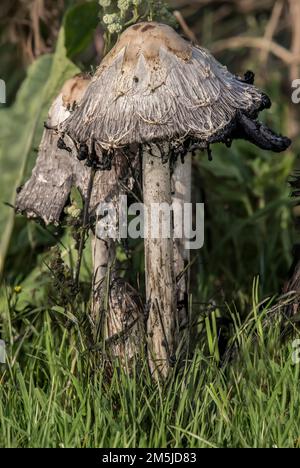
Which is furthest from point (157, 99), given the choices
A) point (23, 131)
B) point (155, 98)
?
point (23, 131)

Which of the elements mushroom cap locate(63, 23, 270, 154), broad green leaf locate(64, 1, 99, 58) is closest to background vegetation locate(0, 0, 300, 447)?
broad green leaf locate(64, 1, 99, 58)

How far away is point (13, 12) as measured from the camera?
15.8 ft

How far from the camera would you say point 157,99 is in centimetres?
229

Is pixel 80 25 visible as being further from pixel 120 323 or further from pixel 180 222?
pixel 120 323

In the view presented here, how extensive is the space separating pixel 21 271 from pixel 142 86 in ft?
4.56

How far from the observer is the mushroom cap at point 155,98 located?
2.26 metres

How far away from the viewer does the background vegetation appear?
2.29m

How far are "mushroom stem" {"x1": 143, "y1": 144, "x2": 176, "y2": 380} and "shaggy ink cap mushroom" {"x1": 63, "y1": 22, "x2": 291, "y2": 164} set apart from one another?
15 cm

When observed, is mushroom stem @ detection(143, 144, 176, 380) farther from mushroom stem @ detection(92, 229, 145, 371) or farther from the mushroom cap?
the mushroom cap

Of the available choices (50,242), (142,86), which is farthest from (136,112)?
(50,242)

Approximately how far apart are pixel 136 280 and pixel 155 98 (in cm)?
87

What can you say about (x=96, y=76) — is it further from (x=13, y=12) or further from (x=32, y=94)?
(x=13, y=12)

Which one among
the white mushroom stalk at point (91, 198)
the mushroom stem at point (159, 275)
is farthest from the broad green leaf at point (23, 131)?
the mushroom stem at point (159, 275)
